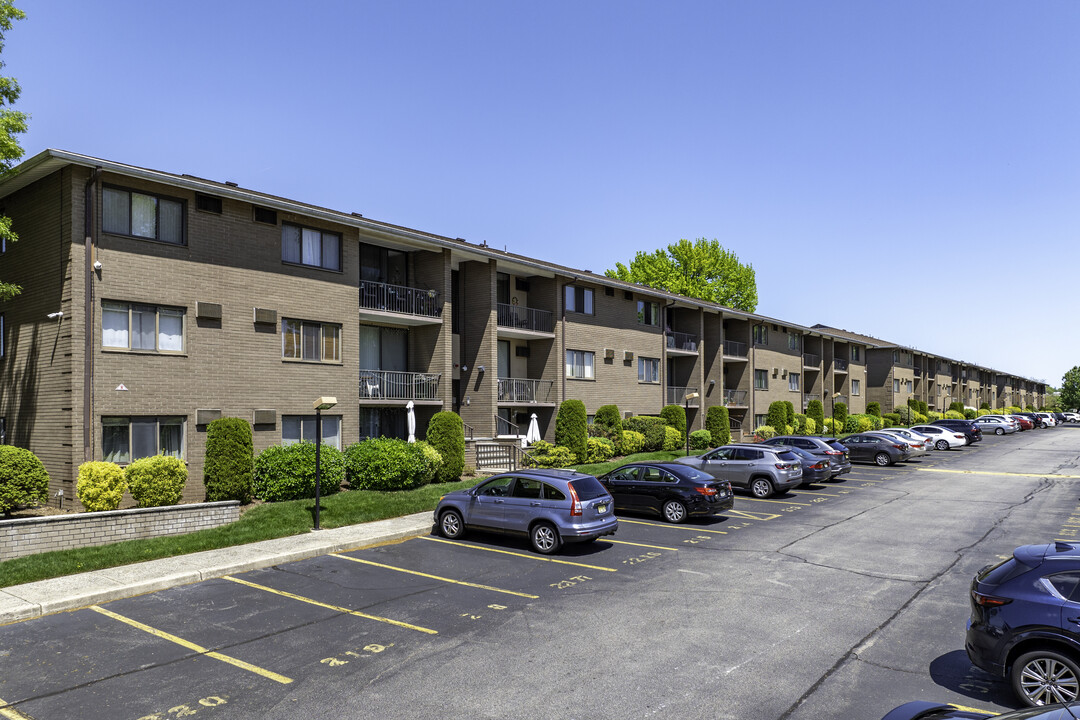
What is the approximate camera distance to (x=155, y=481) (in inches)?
625

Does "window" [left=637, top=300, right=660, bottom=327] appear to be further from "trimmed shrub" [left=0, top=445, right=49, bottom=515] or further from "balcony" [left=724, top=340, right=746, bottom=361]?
"trimmed shrub" [left=0, top=445, right=49, bottom=515]

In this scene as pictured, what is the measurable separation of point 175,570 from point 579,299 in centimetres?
2279

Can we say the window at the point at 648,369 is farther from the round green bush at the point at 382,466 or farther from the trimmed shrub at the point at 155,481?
the trimmed shrub at the point at 155,481

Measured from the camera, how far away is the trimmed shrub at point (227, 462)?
17.3 m

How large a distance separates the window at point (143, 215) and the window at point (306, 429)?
5.73 meters

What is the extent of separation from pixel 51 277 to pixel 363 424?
10103 millimetres

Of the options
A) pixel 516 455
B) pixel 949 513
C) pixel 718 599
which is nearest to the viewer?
pixel 718 599

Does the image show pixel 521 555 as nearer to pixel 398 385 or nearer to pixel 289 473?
pixel 289 473

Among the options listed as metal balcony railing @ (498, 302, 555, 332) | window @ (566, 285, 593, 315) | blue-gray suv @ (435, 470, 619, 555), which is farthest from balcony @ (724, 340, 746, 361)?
blue-gray suv @ (435, 470, 619, 555)

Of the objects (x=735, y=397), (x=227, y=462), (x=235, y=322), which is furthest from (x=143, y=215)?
(x=735, y=397)

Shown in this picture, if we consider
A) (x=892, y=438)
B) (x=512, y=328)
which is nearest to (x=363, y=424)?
(x=512, y=328)

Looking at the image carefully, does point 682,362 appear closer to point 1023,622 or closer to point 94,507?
point 94,507

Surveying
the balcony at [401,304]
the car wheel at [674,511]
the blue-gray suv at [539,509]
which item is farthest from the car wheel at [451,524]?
the balcony at [401,304]

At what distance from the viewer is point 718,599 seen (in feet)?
35.8
